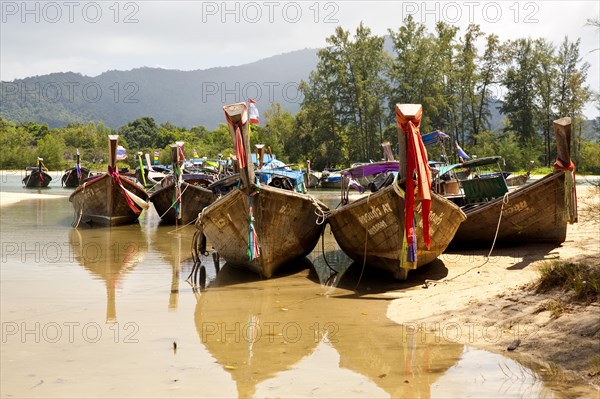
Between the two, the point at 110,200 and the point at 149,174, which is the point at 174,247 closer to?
the point at 110,200

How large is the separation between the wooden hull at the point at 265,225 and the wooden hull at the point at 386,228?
0.65 meters

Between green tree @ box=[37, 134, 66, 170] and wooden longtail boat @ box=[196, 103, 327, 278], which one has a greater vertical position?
green tree @ box=[37, 134, 66, 170]

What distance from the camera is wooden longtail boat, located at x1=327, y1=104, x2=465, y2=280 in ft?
29.5

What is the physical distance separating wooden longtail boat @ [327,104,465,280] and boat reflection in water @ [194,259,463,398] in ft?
3.00

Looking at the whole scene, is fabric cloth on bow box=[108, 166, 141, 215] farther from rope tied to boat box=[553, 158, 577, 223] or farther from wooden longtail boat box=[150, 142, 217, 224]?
rope tied to boat box=[553, 158, 577, 223]

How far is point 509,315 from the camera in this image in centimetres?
707

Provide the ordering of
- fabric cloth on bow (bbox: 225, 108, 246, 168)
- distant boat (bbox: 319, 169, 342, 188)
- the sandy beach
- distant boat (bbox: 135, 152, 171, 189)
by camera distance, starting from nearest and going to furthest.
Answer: the sandy beach < fabric cloth on bow (bbox: 225, 108, 246, 168) < distant boat (bbox: 135, 152, 171, 189) < distant boat (bbox: 319, 169, 342, 188)

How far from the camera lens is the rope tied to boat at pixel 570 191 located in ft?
35.3

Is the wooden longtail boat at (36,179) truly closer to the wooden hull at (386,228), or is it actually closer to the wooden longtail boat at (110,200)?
Result: the wooden longtail boat at (110,200)

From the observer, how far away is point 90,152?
3039 inches

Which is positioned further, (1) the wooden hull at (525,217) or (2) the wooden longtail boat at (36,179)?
(2) the wooden longtail boat at (36,179)

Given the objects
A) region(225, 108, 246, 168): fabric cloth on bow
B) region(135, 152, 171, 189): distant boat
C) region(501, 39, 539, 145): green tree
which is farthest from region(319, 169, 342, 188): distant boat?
region(225, 108, 246, 168): fabric cloth on bow

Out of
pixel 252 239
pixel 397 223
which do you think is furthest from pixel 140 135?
pixel 397 223

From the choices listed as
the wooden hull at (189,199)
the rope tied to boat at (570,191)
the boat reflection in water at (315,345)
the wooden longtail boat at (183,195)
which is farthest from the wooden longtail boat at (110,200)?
the rope tied to boat at (570,191)
